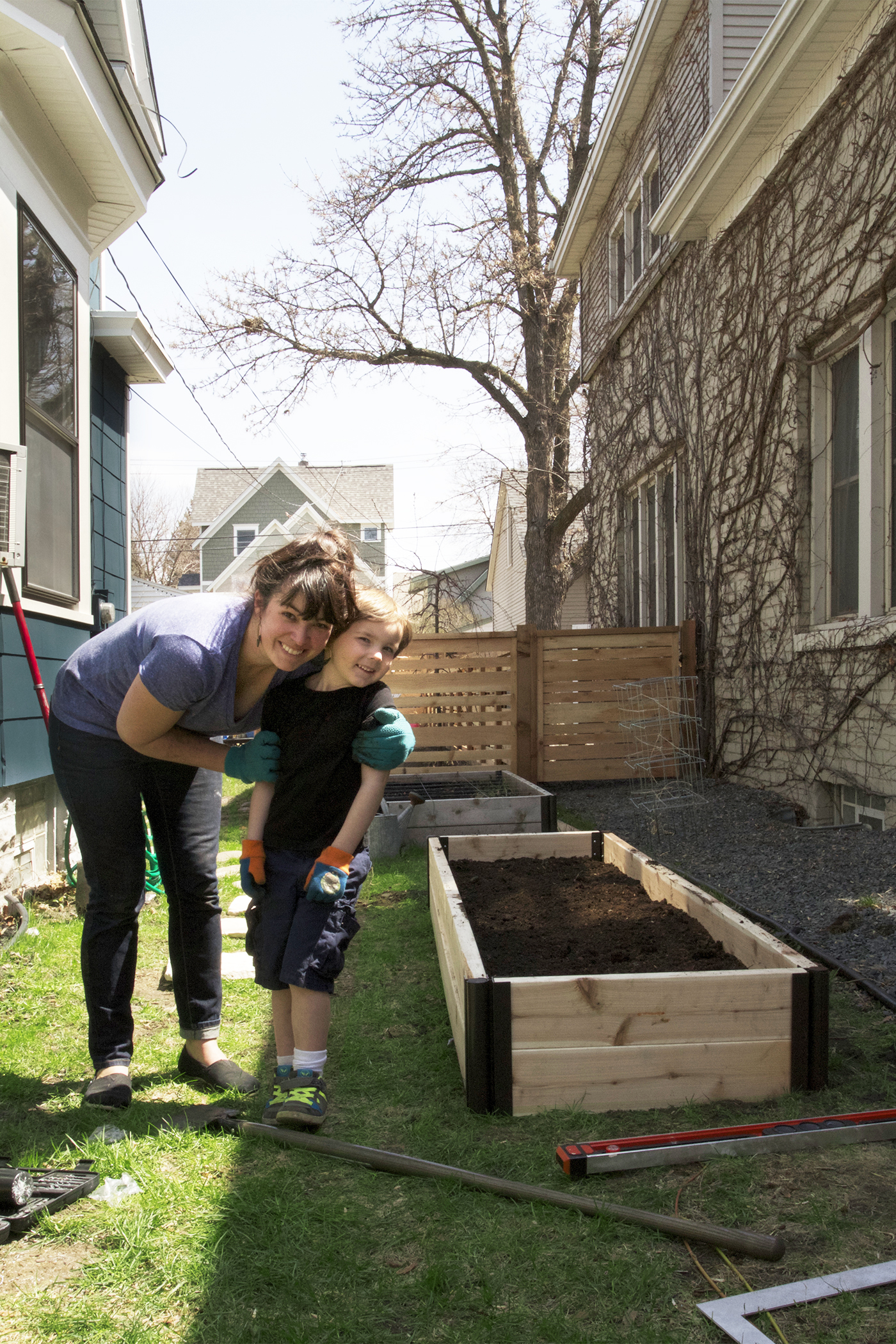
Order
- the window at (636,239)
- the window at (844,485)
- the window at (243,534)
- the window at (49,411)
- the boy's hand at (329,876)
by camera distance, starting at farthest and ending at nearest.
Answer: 1. the window at (243,534)
2. the window at (636,239)
3. the window at (844,485)
4. the window at (49,411)
5. the boy's hand at (329,876)

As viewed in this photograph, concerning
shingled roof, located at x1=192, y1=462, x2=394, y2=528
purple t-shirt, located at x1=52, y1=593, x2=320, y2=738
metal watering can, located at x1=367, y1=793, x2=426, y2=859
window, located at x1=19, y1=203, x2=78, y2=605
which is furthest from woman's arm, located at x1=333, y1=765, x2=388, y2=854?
shingled roof, located at x1=192, y1=462, x2=394, y2=528

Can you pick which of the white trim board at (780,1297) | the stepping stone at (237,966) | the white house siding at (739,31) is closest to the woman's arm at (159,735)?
the stepping stone at (237,966)

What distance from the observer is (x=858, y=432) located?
17.7ft

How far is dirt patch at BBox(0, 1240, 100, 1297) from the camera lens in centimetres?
166

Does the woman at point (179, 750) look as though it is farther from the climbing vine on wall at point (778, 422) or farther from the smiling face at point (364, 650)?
the climbing vine on wall at point (778, 422)

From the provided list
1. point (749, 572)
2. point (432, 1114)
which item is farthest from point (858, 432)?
point (432, 1114)

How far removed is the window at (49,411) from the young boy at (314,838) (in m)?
2.57

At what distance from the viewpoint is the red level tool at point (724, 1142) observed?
197cm

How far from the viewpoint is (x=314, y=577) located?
2234 mm

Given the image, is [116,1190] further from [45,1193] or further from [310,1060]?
[310,1060]

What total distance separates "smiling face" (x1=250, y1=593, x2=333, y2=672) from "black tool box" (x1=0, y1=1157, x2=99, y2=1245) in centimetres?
116

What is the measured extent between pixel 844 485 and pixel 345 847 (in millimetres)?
4487

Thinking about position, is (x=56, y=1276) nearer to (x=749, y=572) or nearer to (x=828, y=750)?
(x=828, y=750)

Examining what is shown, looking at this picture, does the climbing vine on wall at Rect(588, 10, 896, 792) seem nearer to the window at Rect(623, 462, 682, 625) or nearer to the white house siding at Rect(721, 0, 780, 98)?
the window at Rect(623, 462, 682, 625)
